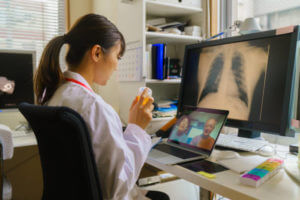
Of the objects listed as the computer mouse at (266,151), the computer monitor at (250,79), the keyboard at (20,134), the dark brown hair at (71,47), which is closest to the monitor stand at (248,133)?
the computer monitor at (250,79)

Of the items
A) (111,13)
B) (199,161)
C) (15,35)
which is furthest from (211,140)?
(15,35)

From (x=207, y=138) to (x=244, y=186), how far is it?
12.0 inches

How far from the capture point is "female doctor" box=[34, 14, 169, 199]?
0.62m

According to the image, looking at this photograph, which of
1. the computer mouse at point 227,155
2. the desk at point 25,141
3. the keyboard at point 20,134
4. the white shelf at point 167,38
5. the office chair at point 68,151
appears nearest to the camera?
the office chair at point 68,151

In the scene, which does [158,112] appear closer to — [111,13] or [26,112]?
[111,13]

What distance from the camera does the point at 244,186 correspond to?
0.76m

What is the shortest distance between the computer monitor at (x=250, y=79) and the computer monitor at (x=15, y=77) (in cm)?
107

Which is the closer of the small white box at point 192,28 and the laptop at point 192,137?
the laptop at point 192,137

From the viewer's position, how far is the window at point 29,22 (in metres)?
1.94

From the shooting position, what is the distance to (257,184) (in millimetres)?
743

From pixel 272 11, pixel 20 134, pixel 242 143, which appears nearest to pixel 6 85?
pixel 20 134

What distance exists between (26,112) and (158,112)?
3.61 feet

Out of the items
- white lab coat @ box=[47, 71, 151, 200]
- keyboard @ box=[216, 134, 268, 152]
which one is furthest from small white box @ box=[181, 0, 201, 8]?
white lab coat @ box=[47, 71, 151, 200]

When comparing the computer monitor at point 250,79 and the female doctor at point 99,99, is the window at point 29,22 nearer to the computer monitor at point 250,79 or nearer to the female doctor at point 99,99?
the computer monitor at point 250,79
